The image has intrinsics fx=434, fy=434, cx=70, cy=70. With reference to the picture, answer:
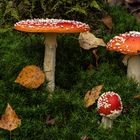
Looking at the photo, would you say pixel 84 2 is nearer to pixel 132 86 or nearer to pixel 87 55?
pixel 87 55

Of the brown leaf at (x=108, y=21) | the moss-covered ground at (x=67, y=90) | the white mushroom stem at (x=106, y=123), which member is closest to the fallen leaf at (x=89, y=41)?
the moss-covered ground at (x=67, y=90)

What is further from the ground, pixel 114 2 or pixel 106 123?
pixel 114 2

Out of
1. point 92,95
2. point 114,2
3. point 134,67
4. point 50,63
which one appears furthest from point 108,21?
point 92,95

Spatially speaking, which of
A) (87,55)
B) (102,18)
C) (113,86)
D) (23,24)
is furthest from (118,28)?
(23,24)

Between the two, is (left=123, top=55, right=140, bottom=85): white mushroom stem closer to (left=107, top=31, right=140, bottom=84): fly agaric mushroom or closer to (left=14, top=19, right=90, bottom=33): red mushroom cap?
(left=107, top=31, right=140, bottom=84): fly agaric mushroom

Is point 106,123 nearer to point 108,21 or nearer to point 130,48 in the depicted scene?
point 130,48
